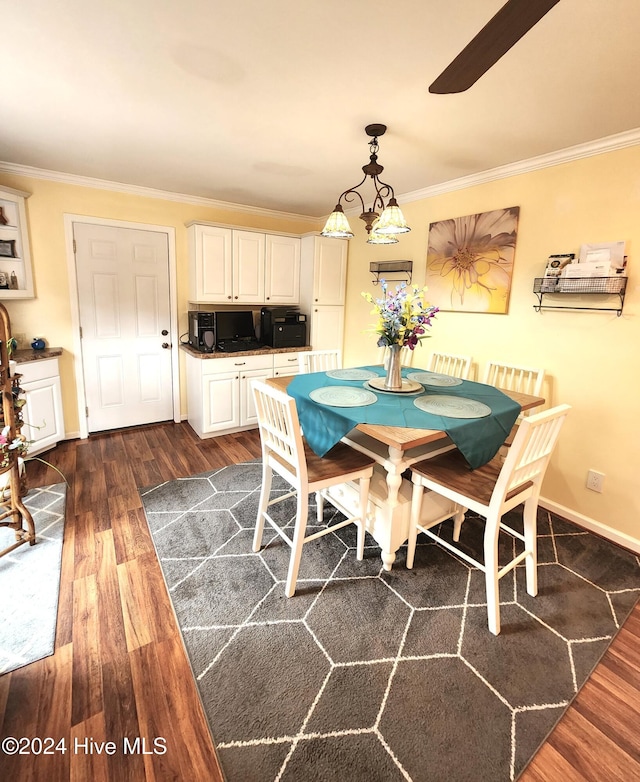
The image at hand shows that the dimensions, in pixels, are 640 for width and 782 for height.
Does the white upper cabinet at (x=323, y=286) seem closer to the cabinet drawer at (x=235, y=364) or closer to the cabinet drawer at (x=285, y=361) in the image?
the cabinet drawer at (x=285, y=361)

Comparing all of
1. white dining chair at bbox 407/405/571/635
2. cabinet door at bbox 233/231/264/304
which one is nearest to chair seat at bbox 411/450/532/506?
white dining chair at bbox 407/405/571/635

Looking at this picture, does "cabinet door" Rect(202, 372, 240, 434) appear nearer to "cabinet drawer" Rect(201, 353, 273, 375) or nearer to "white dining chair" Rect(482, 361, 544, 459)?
"cabinet drawer" Rect(201, 353, 273, 375)

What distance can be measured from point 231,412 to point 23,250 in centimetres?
218

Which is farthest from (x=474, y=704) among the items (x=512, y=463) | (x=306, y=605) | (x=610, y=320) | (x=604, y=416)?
(x=610, y=320)

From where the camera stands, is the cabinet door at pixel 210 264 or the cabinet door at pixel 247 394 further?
the cabinet door at pixel 247 394

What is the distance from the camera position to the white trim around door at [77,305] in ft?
10.8

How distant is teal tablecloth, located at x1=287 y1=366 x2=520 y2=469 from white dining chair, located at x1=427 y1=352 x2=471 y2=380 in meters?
0.66

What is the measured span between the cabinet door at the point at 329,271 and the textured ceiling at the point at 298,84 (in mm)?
1233

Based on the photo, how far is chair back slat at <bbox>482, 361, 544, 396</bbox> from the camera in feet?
8.20

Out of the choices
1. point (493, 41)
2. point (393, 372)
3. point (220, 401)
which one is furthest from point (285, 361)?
point (493, 41)

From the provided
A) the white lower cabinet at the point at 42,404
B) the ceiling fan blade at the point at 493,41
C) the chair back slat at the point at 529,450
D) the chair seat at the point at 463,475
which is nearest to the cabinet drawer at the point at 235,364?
the white lower cabinet at the point at 42,404

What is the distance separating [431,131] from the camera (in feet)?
7.05

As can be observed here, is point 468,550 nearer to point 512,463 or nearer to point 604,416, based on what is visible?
point 512,463

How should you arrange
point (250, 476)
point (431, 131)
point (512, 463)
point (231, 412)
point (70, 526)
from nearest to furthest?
point (512, 463) < point (431, 131) < point (70, 526) < point (250, 476) < point (231, 412)
